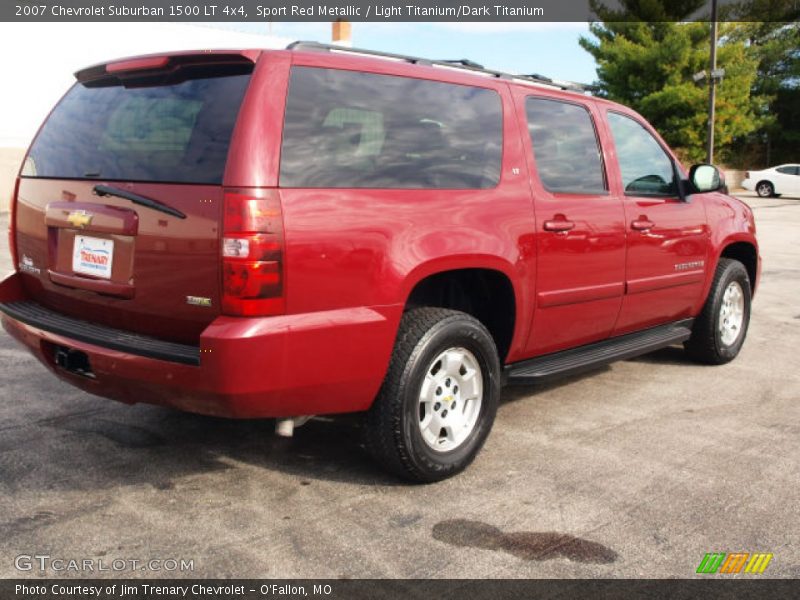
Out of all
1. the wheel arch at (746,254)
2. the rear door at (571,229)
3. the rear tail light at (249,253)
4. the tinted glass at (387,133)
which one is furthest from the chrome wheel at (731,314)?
the rear tail light at (249,253)

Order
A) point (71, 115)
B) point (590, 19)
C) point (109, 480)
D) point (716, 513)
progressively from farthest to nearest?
point (590, 19)
point (71, 115)
point (109, 480)
point (716, 513)

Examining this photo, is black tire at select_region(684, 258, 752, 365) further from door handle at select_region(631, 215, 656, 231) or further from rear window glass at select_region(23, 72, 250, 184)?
rear window glass at select_region(23, 72, 250, 184)

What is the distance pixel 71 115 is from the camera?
157 inches

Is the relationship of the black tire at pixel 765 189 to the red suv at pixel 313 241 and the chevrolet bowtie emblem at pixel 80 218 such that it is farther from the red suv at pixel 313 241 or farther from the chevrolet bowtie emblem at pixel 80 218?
the chevrolet bowtie emblem at pixel 80 218

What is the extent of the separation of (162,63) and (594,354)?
2.80 metres

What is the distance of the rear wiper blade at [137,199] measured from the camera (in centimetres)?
324

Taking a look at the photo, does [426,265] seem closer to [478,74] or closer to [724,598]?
[478,74]

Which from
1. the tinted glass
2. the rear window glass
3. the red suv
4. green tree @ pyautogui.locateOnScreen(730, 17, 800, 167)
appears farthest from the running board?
green tree @ pyautogui.locateOnScreen(730, 17, 800, 167)

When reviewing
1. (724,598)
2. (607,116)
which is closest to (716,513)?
(724,598)

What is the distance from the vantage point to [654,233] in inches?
201

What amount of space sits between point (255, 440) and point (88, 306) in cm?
114

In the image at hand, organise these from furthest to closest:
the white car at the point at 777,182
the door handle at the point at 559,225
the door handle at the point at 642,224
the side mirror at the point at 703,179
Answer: the white car at the point at 777,182, the side mirror at the point at 703,179, the door handle at the point at 642,224, the door handle at the point at 559,225

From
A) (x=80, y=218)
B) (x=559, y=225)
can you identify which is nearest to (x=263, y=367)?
(x=80, y=218)

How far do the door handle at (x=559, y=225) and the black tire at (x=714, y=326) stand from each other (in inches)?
77.7
